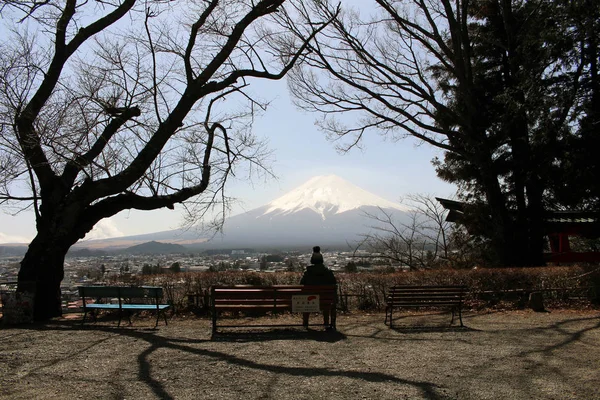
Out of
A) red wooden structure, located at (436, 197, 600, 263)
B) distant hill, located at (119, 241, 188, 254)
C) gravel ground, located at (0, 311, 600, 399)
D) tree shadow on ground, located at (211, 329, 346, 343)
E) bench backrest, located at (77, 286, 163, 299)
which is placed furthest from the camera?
distant hill, located at (119, 241, 188, 254)

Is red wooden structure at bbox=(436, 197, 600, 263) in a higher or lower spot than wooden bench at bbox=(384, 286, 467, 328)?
higher

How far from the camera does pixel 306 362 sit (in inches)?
255

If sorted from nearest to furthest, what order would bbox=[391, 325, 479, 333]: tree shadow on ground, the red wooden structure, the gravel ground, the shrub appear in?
the gravel ground < bbox=[391, 325, 479, 333]: tree shadow on ground < the shrub < the red wooden structure

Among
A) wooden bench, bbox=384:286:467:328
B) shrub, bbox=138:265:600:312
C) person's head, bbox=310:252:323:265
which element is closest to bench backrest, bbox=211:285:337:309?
person's head, bbox=310:252:323:265

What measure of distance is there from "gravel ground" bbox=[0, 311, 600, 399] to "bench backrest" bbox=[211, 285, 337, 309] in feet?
1.80

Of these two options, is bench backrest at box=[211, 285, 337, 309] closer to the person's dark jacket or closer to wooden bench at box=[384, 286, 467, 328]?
the person's dark jacket

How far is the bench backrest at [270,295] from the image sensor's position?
862cm

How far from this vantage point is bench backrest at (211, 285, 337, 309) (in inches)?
339

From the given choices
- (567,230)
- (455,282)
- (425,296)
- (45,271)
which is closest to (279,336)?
(425,296)

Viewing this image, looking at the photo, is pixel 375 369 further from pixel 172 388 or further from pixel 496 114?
pixel 496 114

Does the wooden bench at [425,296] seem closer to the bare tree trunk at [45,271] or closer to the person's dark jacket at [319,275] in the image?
the person's dark jacket at [319,275]

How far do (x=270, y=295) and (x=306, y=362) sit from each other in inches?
92.0

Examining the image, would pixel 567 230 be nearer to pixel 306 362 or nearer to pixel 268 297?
pixel 268 297

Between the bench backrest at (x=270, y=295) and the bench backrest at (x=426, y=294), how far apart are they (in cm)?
145
